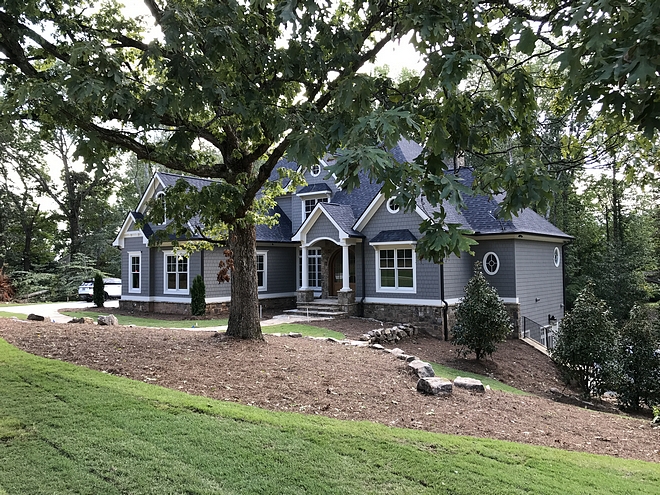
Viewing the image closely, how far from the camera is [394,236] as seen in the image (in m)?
16.9

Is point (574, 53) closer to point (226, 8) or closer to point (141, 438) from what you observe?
point (226, 8)

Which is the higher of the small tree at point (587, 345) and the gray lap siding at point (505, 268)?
the gray lap siding at point (505, 268)

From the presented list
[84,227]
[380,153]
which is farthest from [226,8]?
[84,227]

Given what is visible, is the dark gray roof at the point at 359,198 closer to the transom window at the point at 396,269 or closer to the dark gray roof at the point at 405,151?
the dark gray roof at the point at 405,151

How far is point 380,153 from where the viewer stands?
295 cm

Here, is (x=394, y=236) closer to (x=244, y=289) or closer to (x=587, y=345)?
(x=587, y=345)

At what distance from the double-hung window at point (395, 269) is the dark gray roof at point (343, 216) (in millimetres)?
1367

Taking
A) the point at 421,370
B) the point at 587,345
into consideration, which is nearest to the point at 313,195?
the point at 587,345

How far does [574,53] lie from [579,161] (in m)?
2.97

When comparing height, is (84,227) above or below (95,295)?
above

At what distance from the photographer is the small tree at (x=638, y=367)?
9852 millimetres

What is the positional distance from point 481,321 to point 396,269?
530 cm

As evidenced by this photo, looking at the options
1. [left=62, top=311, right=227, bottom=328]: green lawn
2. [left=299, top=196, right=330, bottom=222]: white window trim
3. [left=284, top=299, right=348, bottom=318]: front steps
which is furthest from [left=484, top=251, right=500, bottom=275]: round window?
[left=62, top=311, right=227, bottom=328]: green lawn

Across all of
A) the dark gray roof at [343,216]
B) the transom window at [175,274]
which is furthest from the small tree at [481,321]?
the transom window at [175,274]
